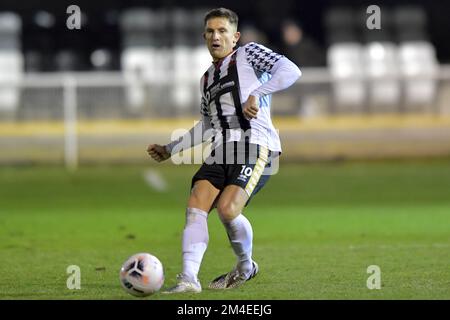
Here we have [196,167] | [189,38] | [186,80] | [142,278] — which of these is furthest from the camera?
[189,38]

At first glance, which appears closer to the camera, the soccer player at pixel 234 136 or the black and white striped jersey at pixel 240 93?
the soccer player at pixel 234 136

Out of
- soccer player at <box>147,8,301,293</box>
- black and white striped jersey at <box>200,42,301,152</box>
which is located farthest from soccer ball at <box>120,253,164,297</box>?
black and white striped jersey at <box>200,42,301,152</box>

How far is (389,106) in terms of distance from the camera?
1024 inches

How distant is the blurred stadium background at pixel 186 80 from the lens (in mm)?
24594

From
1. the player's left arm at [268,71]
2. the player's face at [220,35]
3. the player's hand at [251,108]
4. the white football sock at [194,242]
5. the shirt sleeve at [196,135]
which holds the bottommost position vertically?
the white football sock at [194,242]

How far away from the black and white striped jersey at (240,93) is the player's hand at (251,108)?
0.28 metres

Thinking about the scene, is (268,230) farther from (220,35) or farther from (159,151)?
(220,35)

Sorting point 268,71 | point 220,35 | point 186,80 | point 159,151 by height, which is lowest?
point 159,151

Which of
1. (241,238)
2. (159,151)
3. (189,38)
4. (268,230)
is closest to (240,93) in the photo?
(159,151)

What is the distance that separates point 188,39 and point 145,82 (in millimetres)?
7357

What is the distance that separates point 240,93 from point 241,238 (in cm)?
105

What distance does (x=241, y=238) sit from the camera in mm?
8305

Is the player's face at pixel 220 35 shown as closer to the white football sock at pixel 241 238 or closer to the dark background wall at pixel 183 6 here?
the white football sock at pixel 241 238

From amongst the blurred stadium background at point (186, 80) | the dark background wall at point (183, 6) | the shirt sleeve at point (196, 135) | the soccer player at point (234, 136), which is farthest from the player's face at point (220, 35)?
the dark background wall at point (183, 6)
